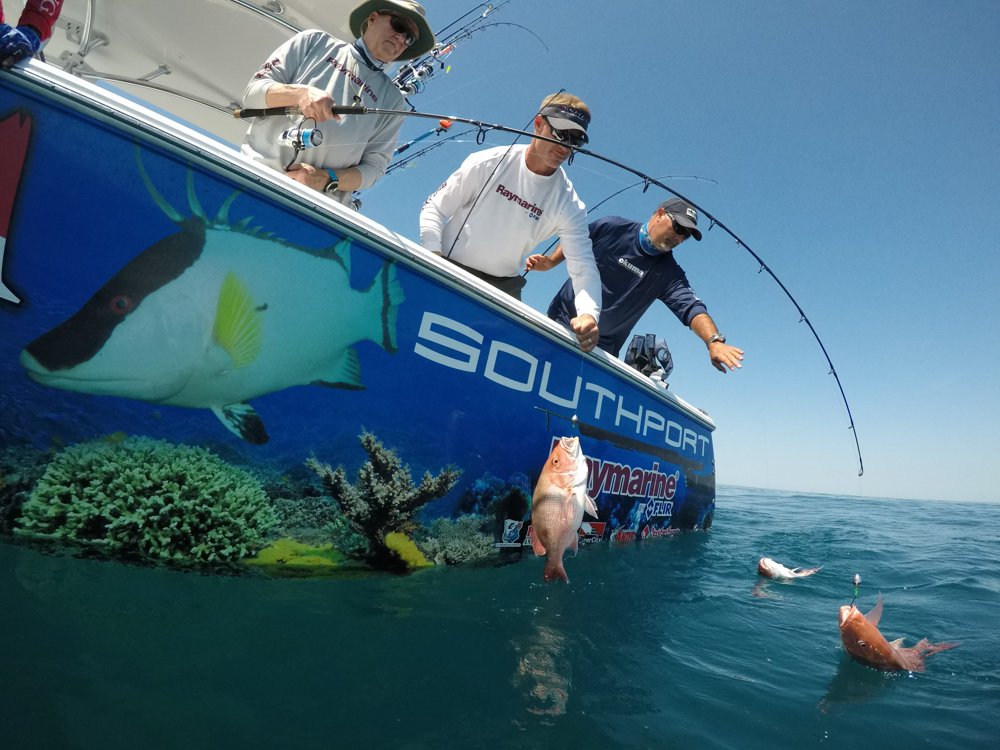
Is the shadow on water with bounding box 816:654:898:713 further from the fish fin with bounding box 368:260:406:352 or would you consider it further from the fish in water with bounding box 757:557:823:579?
the fish fin with bounding box 368:260:406:352

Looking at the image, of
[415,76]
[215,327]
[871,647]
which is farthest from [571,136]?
[415,76]

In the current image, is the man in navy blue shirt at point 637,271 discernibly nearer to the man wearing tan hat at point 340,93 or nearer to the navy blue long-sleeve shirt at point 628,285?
the navy blue long-sleeve shirt at point 628,285

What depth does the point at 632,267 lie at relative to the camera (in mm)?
4133

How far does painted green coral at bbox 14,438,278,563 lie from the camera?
157cm

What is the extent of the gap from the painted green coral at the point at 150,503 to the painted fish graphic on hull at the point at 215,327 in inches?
7.1

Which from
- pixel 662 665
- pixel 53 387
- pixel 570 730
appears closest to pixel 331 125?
pixel 53 387

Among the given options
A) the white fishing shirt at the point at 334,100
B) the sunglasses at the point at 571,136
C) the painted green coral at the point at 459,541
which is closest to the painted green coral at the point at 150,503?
the painted green coral at the point at 459,541

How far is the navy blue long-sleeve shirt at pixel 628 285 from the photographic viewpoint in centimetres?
412

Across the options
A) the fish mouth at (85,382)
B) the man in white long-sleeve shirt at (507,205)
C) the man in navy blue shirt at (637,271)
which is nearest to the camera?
the fish mouth at (85,382)

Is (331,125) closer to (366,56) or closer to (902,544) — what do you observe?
(366,56)

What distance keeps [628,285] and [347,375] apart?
9.52ft

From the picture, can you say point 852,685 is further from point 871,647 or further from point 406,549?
point 406,549

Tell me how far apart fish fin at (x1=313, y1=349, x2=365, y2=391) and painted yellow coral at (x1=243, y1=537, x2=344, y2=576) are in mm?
655

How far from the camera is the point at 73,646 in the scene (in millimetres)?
1319
